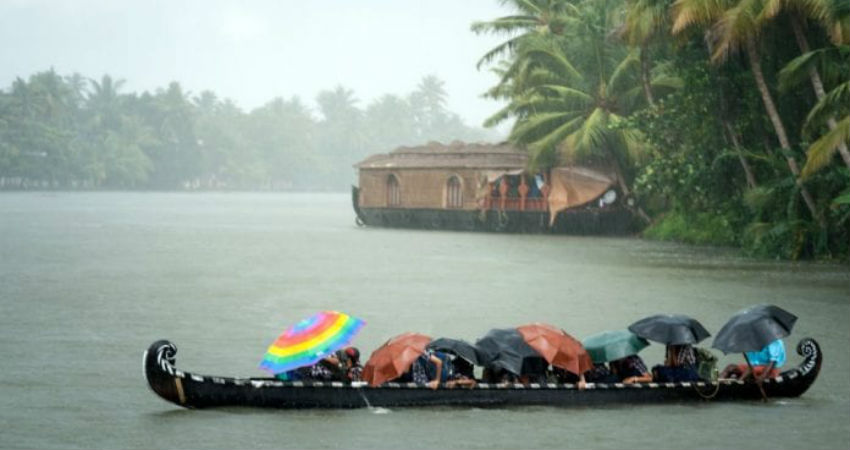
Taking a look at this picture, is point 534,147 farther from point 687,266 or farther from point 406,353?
point 406,353

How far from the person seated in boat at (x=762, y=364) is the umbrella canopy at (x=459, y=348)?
98.0 inches

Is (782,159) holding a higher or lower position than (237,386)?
higher

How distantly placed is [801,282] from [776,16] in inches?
226

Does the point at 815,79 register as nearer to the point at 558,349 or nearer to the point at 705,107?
the point at 705,107

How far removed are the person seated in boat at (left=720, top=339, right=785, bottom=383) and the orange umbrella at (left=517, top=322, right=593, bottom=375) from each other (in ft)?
5.07

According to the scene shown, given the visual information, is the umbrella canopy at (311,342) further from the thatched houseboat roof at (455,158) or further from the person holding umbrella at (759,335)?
the thatched houseboat roof at (455,158)

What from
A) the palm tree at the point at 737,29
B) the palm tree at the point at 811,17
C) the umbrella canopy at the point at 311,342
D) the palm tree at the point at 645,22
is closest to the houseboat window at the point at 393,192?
the palm tree at the point at 645,22

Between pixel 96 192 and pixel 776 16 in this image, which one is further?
pixel 96 192

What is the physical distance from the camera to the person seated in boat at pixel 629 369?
11609mm

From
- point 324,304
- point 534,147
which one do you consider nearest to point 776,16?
point 324,304

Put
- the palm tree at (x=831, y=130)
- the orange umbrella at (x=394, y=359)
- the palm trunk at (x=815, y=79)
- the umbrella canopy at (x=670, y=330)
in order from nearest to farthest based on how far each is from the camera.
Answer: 1. the orange umbrella at (x=394, y=359)
2. the umbrella canopy at (x=670, y=330)
3. the palm tree at (x=831, y=130)
4. the palm trunk at (x=815, y=79)

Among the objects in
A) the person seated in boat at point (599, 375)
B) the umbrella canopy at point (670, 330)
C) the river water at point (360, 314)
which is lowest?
the river water at point (360, 314)

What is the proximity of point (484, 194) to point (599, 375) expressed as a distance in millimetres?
32674

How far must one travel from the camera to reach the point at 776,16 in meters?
25.8
